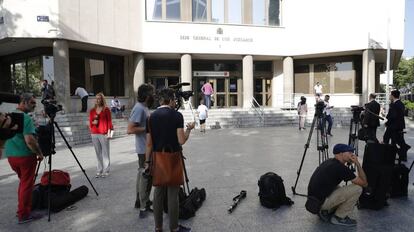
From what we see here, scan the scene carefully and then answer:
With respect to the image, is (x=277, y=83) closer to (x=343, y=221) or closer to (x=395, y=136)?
(x=395, y=136)

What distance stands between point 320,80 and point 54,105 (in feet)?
74.6

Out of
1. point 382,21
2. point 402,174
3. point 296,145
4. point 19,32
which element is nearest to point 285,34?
point 382,21

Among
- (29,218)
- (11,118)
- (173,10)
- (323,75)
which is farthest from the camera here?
(323,75)

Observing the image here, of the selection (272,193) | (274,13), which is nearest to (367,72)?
(274,13)

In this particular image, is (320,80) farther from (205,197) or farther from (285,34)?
(205,197)

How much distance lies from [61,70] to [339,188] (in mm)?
15709

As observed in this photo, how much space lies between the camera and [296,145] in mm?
11297

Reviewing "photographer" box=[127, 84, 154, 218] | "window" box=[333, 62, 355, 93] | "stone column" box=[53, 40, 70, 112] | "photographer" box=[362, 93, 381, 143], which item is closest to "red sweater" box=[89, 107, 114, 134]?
"photographer" box=[127, 84, 154, 218]

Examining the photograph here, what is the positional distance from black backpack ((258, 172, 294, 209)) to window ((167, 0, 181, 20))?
19.0 metres

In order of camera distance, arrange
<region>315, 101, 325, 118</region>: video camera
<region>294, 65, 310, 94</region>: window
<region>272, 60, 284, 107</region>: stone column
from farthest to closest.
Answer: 1. <region>272, 60, 284, 107</region>: stone column
2. <region>294, 65, 310, 94</region>: window
3. <region>315, 101, 325, 118</region>: video camera

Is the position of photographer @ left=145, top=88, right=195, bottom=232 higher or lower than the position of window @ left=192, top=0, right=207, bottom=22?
lower

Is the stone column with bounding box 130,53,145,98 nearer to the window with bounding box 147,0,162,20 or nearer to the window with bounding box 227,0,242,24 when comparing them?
the window with bounding box 147,0,162,20

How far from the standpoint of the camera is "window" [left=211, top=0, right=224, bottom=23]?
23.1 meters

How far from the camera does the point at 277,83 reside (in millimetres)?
26047
